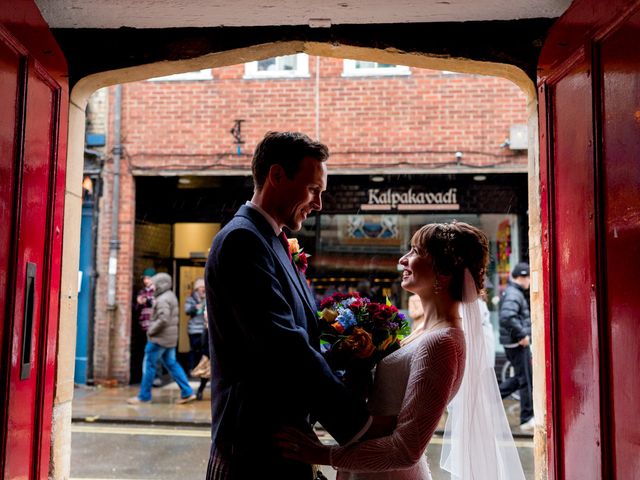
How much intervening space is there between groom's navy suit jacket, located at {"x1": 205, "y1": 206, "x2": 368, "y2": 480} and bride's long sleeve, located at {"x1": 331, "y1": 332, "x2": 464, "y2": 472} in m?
0.10

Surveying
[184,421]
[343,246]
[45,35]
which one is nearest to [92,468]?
[184,421]

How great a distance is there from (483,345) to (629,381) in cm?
66

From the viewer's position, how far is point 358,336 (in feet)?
8.10

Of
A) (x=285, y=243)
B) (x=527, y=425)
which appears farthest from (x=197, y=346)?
(x=285, y=243)

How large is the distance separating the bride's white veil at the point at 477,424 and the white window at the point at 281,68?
27.2 feet

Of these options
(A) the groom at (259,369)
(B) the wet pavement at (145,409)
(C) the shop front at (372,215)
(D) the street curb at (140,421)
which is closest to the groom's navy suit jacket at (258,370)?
(A) the groom at (259,369)

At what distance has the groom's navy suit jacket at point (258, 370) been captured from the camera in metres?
2.13

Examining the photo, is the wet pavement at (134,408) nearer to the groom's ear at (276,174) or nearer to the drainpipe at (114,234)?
the drainpipe at (114,234)

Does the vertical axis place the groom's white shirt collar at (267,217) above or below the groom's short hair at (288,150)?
below

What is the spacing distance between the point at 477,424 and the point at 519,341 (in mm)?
5271

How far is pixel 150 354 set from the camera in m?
8.98

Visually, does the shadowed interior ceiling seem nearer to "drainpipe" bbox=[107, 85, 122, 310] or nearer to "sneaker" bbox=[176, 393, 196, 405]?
"sneaker" bbox=[176, 393, 196, 405]

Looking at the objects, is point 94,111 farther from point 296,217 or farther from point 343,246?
point 296,217

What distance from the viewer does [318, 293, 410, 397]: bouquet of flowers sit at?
8.14 feet
